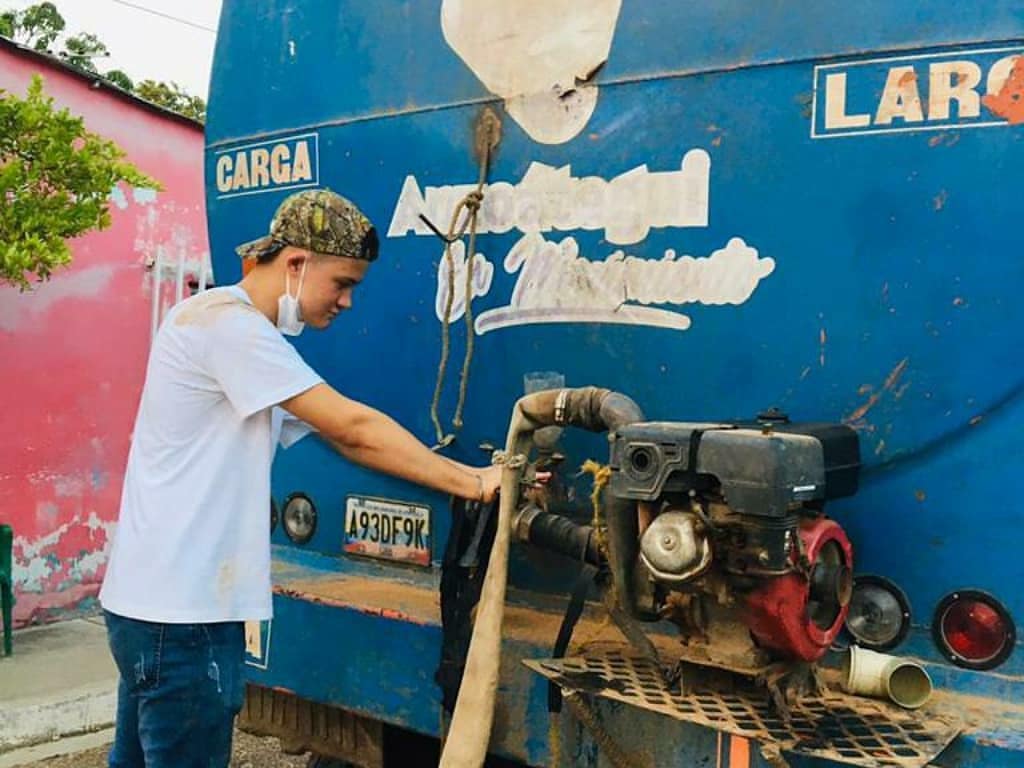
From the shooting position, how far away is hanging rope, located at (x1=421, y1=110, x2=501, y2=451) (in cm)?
260

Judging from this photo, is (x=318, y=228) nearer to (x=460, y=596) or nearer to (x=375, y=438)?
(x=375, y=438)

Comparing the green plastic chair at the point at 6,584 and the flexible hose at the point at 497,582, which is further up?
the flexible hose at the point at 497,582

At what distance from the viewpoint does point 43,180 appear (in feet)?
16.5

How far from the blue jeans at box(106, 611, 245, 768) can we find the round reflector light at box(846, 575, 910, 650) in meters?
1.30

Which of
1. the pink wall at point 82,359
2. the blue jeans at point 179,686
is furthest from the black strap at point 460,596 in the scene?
the pink wall at point 82,359

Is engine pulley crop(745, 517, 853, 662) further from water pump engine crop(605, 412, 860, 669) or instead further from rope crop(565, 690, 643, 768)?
rope crop(565, 690, 643, 768)

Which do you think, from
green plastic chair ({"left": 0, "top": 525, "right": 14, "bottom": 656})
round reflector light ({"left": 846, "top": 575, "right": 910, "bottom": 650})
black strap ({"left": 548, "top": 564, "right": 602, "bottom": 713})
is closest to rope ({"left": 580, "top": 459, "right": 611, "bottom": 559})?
black strap ({"left": 548, "top": 564, "right": 602, "bottom": 713})

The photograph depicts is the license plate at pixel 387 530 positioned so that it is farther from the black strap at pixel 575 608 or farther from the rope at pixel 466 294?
the black strap at pixel 575 608

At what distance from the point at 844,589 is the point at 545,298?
3.16 ft

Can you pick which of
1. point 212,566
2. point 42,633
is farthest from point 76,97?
point 212,566

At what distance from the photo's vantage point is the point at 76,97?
20.3 ft

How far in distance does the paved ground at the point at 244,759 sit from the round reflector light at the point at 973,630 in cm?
308

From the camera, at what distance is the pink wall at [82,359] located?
592cm

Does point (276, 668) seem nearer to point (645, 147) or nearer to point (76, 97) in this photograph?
point (645, 147)
